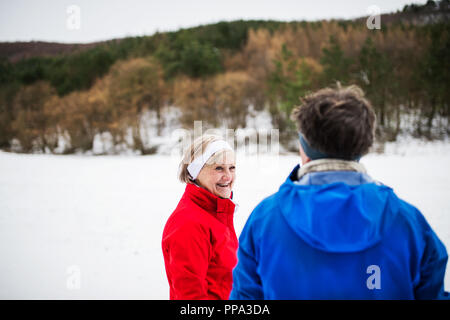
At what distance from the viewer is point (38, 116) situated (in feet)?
89.2

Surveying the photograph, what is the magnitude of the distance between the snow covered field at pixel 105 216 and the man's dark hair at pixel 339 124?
173 inches

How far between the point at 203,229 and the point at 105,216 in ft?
26.2

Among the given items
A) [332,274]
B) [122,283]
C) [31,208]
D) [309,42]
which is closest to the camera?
[332,274]

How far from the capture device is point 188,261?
150 centimetres

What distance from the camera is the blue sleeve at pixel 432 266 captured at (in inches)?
36.0

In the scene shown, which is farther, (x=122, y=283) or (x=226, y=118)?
(x=226, y=118)

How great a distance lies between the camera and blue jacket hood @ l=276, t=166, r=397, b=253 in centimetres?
85

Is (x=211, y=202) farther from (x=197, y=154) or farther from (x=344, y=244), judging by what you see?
(x=344, y=244)

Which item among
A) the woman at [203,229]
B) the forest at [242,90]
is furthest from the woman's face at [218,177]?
the forest at [242,90]

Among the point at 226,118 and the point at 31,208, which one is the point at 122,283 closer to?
the point at 31,208

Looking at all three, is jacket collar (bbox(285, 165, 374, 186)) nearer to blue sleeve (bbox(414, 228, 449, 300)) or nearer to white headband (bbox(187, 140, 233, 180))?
blue sleeve (bbox(414, 228, 449, 300))

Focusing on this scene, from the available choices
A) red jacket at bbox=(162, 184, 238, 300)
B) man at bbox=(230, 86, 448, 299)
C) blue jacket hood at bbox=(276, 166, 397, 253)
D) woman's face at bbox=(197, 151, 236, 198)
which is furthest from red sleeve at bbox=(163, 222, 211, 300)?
blue jacket hood at bbox=(276, 166, 397, 253)
